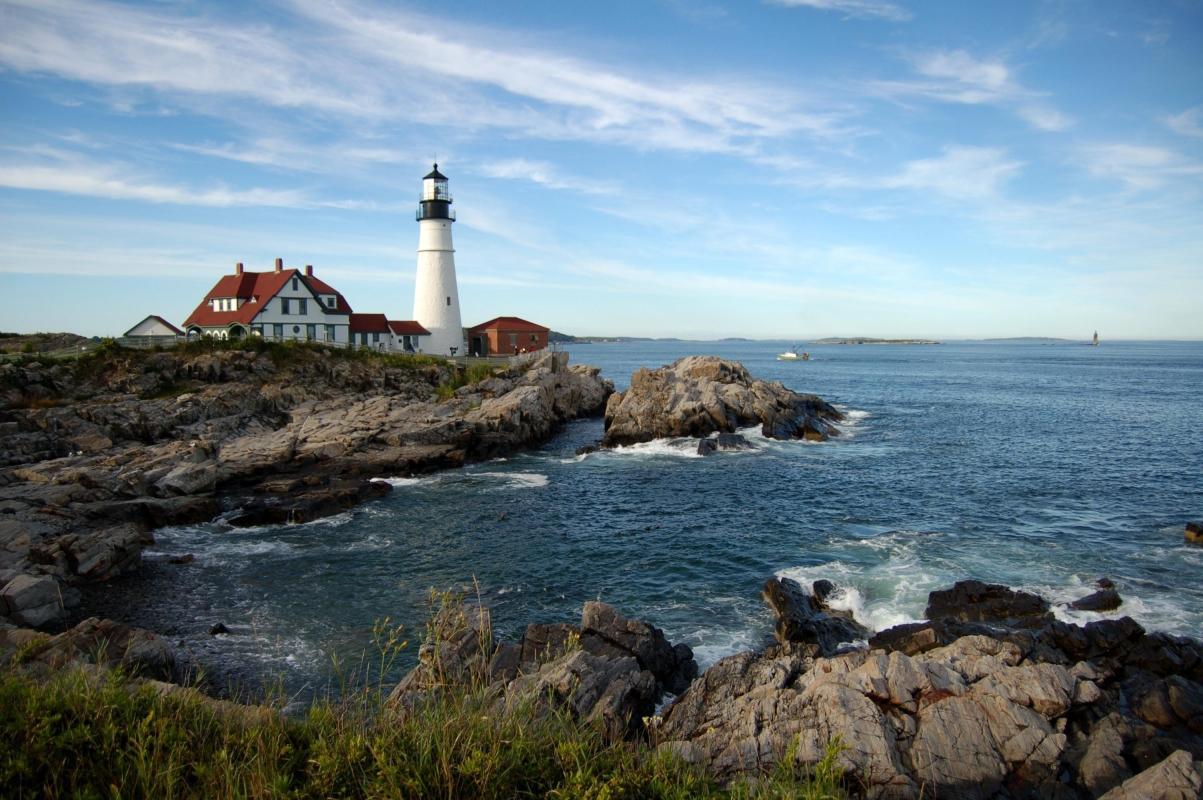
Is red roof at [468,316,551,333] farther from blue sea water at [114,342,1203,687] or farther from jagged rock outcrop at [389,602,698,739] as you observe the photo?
jagged rock outcrop at [389,602,698,739]

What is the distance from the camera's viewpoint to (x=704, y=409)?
46.9 m

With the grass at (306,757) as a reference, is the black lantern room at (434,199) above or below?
above

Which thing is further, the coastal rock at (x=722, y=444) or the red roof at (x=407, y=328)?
the red roof at (x=407, y=328)

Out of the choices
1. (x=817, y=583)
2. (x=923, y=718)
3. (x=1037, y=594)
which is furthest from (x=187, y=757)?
(x=1037, y=594)

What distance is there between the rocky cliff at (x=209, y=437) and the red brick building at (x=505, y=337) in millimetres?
13992

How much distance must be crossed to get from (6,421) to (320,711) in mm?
39404

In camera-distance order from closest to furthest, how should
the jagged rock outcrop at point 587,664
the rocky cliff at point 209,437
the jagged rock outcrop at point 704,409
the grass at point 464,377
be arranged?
the jagged rock outcrop at point 587,664
the rocky cliff at point 209,437
the jagged rock outcrop at point 704,409
the grass at point 464,377

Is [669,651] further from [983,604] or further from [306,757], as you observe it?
[306,757]

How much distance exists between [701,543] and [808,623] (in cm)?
767

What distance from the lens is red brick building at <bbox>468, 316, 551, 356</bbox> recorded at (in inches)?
2808

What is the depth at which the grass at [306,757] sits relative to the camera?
5754 millimetres

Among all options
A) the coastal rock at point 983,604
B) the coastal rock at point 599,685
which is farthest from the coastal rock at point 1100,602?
the coastal rock at point 599,685

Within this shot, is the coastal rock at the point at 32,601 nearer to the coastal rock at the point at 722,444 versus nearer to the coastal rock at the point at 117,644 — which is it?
the coastal rock at the point at 117,644

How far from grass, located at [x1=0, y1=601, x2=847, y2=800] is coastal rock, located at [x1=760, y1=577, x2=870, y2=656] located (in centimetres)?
1026
